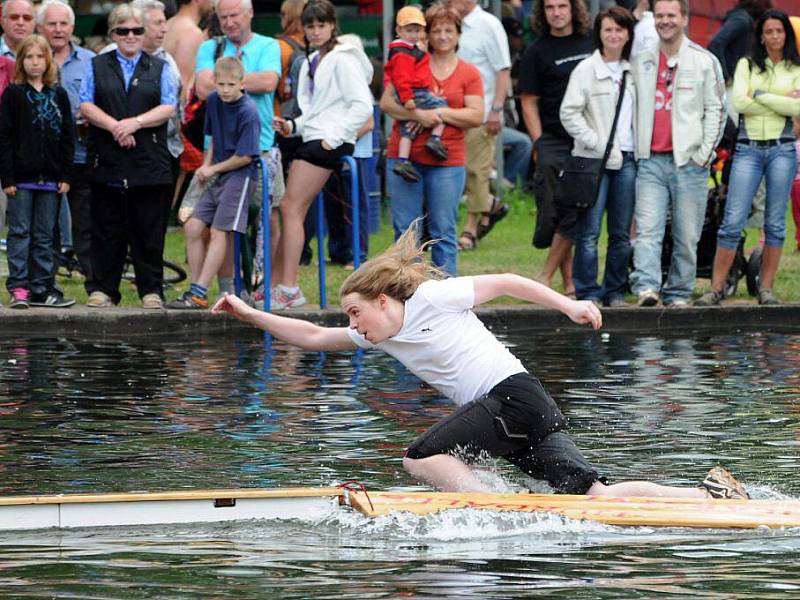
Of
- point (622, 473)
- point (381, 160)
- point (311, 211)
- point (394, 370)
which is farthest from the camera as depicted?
point (381, 160)

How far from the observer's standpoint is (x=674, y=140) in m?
14.5

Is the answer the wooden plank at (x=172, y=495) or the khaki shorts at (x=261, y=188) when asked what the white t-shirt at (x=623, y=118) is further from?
the wooden plank at (x=172, y=495)

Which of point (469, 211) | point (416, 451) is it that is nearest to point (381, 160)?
point (469, 211)

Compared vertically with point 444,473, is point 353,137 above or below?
above

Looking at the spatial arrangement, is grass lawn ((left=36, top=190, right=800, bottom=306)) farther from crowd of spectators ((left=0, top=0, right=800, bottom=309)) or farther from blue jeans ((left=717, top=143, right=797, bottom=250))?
blue jeans ((left=717, top=143, right=797, bottom=250))

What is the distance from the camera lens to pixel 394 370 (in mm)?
12547

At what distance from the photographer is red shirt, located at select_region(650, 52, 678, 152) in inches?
574

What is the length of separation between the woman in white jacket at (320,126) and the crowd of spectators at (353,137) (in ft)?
0.06

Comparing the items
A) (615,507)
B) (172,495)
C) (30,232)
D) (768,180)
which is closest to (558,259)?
(768,180)

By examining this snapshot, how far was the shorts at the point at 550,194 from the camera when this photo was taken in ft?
49.0

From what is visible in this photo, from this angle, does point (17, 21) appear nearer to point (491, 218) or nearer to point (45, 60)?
point (45, 60)

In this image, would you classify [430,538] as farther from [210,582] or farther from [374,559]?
[210,582]

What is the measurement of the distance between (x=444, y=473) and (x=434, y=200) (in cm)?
720

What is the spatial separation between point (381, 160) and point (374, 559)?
14.3 meters
